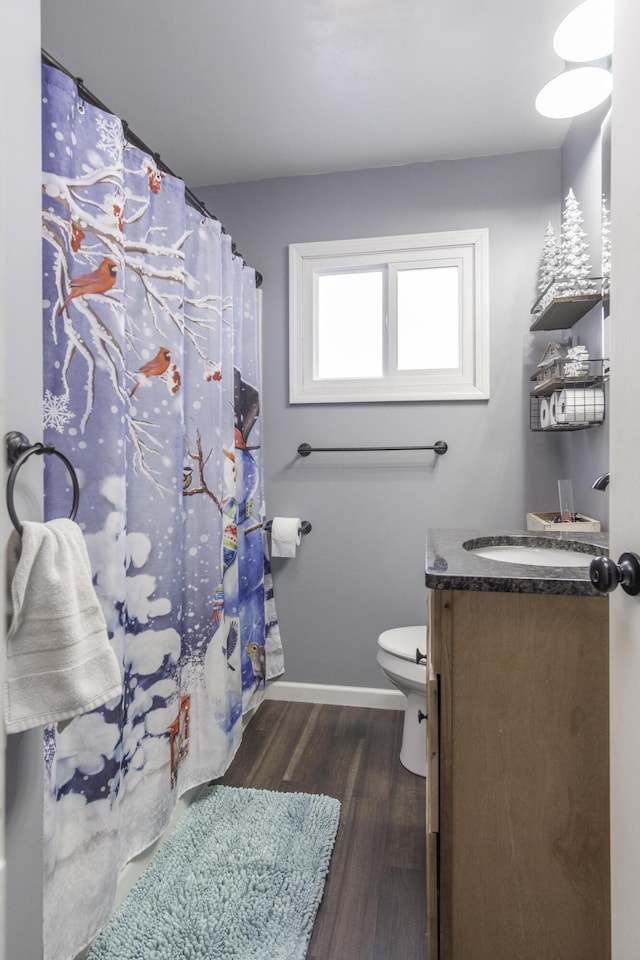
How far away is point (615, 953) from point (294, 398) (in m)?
2.12

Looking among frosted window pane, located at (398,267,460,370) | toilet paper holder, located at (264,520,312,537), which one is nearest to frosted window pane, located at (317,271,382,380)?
frosted window pane, located at (398,267,460,370)

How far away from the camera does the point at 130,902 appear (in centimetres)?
134

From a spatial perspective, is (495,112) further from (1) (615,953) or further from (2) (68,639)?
(1) (615,953)

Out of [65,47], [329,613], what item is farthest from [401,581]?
[65,47]

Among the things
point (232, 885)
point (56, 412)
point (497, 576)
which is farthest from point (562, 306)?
point (232, 885)

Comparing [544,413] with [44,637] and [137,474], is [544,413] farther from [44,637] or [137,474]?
[44,637]

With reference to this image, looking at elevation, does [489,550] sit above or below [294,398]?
below

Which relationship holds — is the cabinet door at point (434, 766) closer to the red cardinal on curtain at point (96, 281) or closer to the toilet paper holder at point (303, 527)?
the red cardinal on curtain at point (96, 281)

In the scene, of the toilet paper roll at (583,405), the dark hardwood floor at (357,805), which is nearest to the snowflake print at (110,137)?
the toilet paper roll at (583,405)

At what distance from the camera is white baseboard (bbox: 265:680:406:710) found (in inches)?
95.9

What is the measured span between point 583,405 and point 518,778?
124 centimetres

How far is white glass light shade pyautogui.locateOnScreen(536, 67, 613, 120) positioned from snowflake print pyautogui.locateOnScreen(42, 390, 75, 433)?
1.66 m

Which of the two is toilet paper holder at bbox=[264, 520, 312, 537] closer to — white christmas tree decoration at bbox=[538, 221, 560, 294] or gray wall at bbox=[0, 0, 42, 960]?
white christmas tree decoration at bbox=[538, 221, 560, 294]

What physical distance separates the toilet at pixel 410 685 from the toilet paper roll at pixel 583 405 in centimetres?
99
